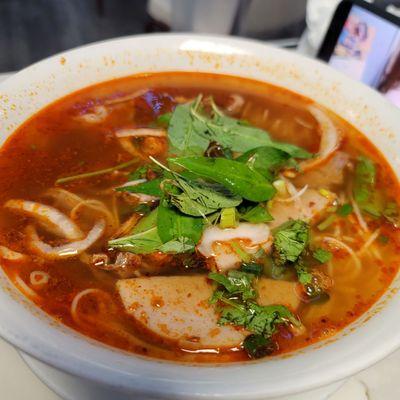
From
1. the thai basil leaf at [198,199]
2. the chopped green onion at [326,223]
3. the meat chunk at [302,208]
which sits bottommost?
the chopped green onion at [326,223]

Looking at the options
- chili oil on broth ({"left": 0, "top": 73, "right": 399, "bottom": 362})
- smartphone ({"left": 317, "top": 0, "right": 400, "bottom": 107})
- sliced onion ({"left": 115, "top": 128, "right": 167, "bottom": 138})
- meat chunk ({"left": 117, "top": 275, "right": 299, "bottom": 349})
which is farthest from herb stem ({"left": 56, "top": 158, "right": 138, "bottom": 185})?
smartphone ({"left": 317, "top": 0, "right": 400, "bottom": 107})

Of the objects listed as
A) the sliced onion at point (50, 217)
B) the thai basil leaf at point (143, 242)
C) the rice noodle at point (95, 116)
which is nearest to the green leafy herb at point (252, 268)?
the thai basil leaf at point (143, 242)

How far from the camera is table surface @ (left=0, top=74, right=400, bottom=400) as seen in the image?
136 centimetres

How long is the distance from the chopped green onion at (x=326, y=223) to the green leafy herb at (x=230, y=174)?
29 centimetres

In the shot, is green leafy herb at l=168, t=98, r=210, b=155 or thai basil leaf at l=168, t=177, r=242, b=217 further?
green leafy herb at l=168, t=98, r=210, b=155

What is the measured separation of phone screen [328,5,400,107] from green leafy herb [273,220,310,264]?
47.8 inches

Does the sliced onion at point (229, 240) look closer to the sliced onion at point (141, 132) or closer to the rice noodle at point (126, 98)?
the sliced onion at point (141, 132)

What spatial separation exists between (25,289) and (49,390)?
0.30m

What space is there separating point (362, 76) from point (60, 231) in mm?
1731

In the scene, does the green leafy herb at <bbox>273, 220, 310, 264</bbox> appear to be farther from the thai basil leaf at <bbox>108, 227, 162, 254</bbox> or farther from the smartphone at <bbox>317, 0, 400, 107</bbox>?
the smartphone at <bbox>317, 0, 400, 107</bbox>

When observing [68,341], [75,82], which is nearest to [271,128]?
[75,82]

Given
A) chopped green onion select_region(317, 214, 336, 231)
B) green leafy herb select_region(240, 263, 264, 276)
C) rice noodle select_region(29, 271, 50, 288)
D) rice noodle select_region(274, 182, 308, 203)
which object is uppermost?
rice noodle select_region(274, 182, 308, 203)

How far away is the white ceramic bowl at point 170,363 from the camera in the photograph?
41.2 inches

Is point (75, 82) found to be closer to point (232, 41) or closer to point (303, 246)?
point (232, 41)
